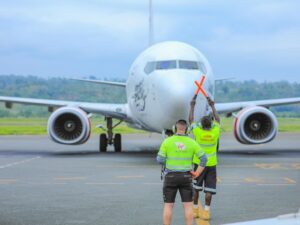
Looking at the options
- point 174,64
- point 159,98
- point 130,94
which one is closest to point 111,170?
point 159,98

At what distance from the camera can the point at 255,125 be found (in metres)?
25.5

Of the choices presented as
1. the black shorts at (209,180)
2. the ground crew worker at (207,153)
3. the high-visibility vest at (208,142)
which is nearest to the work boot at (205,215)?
the ground crew worker at (207,153)

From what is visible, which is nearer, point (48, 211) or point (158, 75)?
point (48, 211)

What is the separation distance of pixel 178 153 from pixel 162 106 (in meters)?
11.7

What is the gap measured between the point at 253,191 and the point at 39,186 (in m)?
4.53

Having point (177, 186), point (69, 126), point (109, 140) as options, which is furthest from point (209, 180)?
point (109, 140)

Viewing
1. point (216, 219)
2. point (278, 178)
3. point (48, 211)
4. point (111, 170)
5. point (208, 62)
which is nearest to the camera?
point (216, 219)

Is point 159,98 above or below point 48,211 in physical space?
above

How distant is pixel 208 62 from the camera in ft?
80.7

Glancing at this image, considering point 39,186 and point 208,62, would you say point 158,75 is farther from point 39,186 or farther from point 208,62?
point 39,186

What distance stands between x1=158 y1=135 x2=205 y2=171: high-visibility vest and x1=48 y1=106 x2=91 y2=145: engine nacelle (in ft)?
51.1

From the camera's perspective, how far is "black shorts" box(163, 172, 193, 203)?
9.41 metres

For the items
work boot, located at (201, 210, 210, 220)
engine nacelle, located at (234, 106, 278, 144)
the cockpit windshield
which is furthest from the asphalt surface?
the cockpit windshield

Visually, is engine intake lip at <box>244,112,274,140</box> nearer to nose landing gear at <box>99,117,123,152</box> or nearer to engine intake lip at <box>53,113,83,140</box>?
nose landing gear at <box>99,117,123,152</box>
